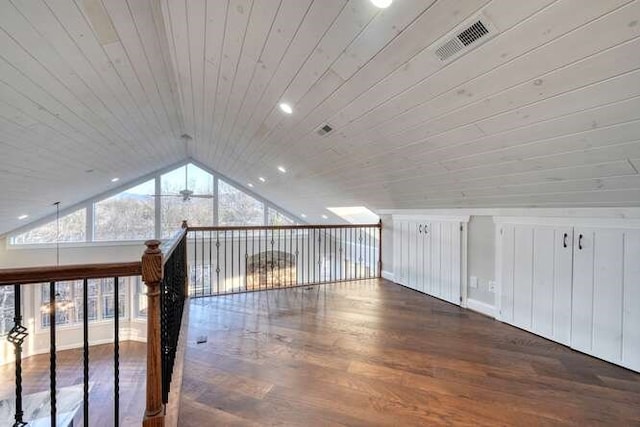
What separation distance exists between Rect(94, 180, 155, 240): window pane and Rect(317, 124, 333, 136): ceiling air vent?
23.0 feet

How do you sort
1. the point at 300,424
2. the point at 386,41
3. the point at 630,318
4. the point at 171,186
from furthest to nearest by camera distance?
the point at 171,186 → the point at 630,318 → the point at 300,424 → the point at 386,41

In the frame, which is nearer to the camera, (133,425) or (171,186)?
(133,425)

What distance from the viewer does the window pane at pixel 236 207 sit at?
9.08m

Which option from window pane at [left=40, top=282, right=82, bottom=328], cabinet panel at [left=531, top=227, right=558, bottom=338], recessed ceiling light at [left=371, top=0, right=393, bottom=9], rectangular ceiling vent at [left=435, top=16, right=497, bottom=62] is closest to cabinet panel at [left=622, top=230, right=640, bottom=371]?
cabinet panel at [left=531, top=227, right=558, bottom=338]

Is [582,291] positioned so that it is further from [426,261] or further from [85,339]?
[85,339]

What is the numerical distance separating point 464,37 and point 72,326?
33.0 ft

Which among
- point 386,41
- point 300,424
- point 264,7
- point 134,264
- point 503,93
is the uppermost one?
point 264,7

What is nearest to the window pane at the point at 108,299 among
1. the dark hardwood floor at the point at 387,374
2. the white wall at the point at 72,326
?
the white wall at the point at 72,326

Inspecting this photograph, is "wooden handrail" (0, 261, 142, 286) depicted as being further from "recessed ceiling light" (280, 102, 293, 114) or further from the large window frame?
the large window frame

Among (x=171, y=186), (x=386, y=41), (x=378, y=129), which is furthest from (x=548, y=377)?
(x=171, y=186)

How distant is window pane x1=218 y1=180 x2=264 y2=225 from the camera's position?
9078mm

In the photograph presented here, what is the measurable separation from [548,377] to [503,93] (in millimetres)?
2014

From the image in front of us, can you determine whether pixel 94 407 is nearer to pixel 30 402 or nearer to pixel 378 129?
pixel 30 402

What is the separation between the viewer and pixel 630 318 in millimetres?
2285
